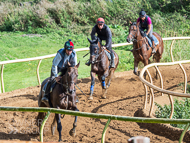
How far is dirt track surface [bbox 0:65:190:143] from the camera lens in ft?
19.9

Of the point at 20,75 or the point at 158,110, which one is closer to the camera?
the point at 158,110

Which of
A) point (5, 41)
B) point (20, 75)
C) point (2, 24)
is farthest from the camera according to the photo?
point (2, 24)

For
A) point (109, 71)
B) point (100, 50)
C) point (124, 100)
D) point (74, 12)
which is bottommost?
point (124, 100)

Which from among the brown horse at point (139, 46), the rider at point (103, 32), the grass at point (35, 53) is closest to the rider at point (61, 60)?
the rider at point (103, 32)

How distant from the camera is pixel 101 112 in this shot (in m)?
7.66

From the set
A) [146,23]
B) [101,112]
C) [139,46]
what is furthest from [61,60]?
[146,23]

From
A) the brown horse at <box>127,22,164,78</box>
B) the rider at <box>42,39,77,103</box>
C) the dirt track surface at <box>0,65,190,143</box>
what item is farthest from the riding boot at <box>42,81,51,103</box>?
the brown horse at <box>127,22,164,78</box>

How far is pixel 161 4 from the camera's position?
72.3 feet

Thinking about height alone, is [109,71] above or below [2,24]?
below

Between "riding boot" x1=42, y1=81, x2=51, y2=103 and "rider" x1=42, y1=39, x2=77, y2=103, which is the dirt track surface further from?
"rider" x1=42, y1=39, x2=77, y2=103

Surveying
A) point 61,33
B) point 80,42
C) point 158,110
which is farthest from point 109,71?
point 61,33

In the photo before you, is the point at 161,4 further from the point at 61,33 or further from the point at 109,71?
the point at 109,71

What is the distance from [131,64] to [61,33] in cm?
672

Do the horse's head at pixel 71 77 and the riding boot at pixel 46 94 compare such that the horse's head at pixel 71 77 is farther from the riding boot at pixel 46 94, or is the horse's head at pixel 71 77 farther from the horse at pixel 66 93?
the riding boot at pixel 46 94
